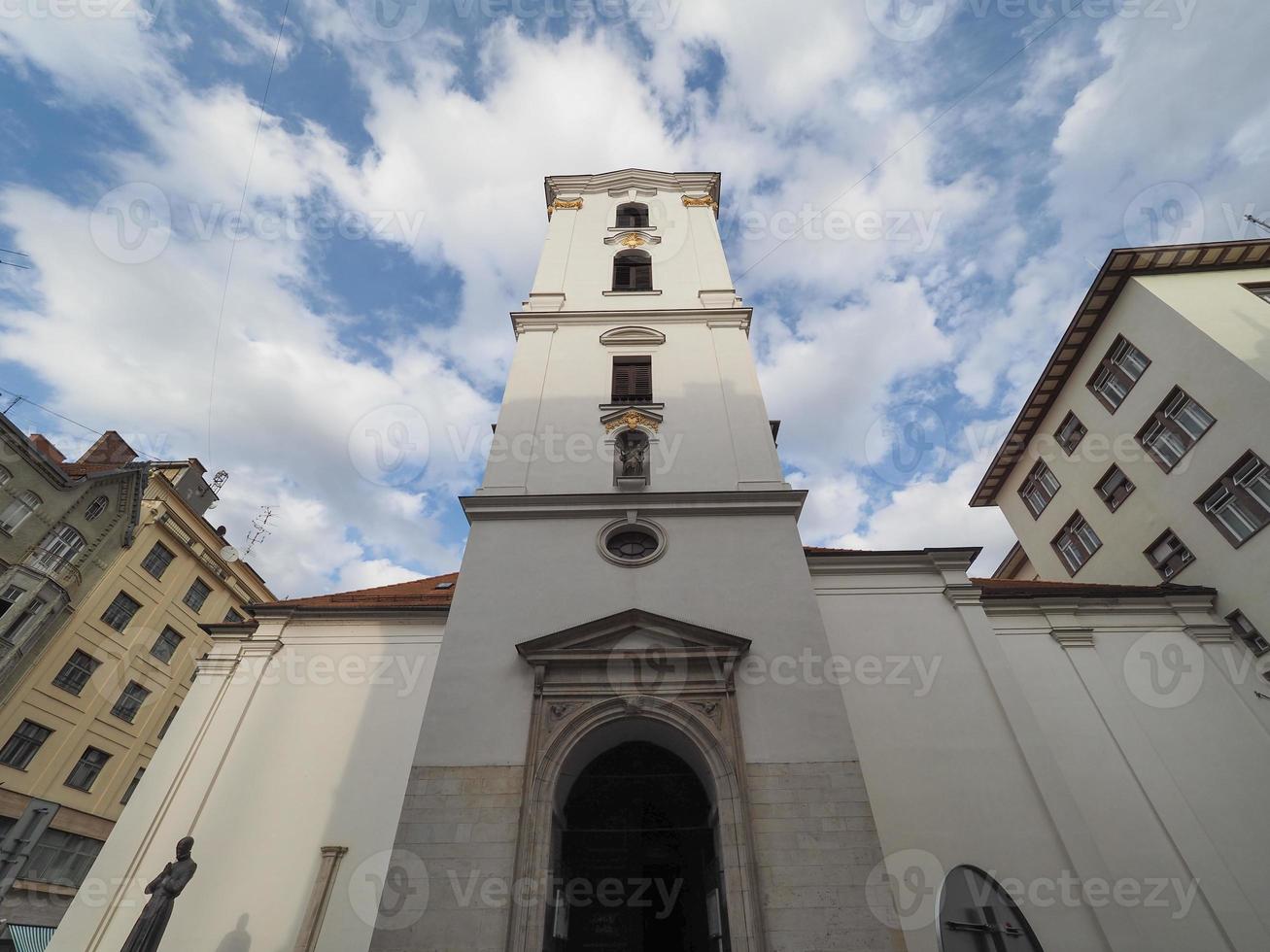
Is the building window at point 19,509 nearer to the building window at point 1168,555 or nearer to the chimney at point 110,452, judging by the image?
the chimney at point 110,452

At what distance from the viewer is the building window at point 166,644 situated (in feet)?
98.3

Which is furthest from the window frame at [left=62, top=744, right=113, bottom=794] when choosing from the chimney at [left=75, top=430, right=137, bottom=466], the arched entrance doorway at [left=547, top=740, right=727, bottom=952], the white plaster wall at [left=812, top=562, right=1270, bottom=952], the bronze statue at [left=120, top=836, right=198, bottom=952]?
the white plaster wall at [left=812, top=562, right=1270, bottom=952]

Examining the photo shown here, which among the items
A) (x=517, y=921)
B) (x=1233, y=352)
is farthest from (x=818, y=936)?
(x=1233, y=352)

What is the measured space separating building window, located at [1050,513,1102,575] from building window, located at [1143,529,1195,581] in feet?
7.82

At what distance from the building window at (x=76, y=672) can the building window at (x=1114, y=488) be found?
4019 cm

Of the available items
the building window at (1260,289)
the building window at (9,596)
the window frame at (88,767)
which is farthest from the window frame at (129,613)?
the building window at (1260,289)

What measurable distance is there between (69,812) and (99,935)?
2083 centimetres

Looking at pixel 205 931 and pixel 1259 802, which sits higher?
pixel 1259 802

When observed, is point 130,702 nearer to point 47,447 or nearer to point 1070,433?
point 47,447

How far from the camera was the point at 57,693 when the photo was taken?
2511cm

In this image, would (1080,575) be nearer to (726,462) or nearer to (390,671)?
(726,462)

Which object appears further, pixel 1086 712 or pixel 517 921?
pixel 1086 712

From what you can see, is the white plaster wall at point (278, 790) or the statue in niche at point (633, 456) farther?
the statue in niche at point (633, 456)

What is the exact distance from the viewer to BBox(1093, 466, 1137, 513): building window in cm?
1916
